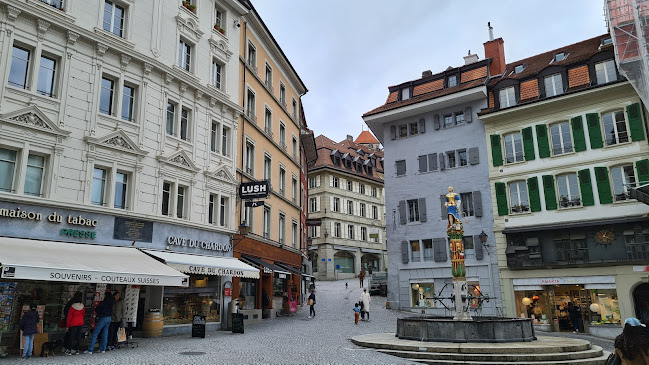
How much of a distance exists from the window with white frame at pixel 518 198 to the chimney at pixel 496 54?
919cm

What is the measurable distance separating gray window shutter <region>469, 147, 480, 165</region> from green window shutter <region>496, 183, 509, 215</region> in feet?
7.83

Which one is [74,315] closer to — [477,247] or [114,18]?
[114,18]

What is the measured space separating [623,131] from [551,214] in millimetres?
5882

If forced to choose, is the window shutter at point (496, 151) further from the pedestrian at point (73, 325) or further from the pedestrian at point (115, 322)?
the pedestrian at point (73, 325)

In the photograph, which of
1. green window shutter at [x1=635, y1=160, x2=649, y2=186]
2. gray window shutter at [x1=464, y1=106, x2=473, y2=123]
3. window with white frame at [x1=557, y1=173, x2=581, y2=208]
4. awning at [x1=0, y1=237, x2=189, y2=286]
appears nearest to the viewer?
awning at [x1=0, y1=237, x2=189, y2=286]

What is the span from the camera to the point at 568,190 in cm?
2783

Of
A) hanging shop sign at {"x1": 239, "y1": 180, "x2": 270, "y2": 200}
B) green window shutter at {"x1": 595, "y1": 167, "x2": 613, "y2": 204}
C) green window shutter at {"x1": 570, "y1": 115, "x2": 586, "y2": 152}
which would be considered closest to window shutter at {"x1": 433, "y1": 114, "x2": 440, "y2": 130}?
green window shutter at {"x1": 570, "y1": 115, "x2": 586, "y2": 152}

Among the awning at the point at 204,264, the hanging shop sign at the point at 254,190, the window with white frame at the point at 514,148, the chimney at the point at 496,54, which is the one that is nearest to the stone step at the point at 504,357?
the awning at the point at 204,264

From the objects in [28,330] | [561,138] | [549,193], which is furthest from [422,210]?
[28,330]

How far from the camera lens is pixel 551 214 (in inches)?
1098

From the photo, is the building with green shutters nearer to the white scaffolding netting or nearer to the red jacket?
the white scaffolding netting

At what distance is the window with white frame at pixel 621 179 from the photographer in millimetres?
26047

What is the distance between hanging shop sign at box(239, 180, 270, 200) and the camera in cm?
2292

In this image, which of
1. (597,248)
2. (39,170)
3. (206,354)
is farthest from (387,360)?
(597,248)
